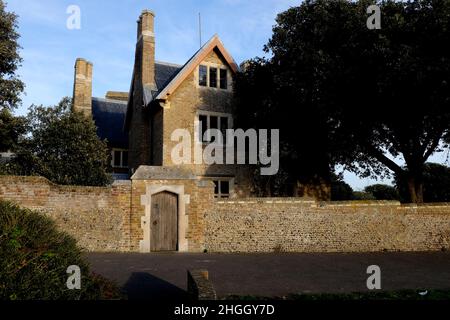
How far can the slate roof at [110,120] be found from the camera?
103 feet

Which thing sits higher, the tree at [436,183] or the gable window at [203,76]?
the gable window at [203,76]

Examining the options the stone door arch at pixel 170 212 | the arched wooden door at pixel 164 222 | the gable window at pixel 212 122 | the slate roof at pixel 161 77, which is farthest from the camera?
A: the slate roof at pixel 161 77

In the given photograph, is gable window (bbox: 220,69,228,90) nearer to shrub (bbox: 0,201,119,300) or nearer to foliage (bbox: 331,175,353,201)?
foliage (bbox: 331,175,353,201)

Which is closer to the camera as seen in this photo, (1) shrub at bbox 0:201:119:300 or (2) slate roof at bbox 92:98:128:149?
(1) shrub at bbox 0:201:119:300

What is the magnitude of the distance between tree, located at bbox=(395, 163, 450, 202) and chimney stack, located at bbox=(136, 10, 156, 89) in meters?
18.9

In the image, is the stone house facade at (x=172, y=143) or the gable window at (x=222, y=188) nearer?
the stone house facade at (x=172, y=143)

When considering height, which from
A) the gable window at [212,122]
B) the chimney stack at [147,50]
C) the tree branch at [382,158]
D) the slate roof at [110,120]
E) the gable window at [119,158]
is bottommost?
the tree branch at [382,158]

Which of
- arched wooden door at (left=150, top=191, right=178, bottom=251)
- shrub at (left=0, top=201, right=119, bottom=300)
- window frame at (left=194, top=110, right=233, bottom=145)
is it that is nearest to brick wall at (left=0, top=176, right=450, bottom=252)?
arched wooden door at (left=150, top=191, right=178, bottom=251)

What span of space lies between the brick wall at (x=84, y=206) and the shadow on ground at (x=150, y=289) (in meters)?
5.68

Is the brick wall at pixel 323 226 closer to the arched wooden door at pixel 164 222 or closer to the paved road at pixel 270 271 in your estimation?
the paved road at pixel 270 271

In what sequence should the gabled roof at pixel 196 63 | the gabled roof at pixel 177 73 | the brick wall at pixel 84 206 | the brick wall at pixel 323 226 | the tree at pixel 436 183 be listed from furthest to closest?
1. the tree at pixel 436 183
2. the gabled roof at pixel 177 73
3. the gabled roof at pixel 196 63
4. the brick wall at pixel 323 226
5. the brick wall at pixel 84 206

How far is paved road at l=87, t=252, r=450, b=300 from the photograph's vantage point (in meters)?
8.85

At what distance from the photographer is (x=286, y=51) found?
70.2ft

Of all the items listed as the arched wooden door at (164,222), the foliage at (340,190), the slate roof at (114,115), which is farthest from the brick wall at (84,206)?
the foliage at (340,190)
